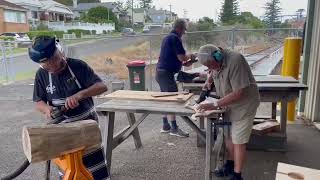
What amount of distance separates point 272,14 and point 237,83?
38.1ft

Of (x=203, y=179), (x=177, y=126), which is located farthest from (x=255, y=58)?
(x=203, y=179)

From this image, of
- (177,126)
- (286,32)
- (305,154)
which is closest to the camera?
(305,154)

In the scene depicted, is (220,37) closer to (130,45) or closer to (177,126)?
(130,45)

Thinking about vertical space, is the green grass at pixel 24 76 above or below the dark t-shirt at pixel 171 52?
below

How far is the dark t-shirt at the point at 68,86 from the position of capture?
2.64 meters

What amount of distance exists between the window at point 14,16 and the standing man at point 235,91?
38.6m

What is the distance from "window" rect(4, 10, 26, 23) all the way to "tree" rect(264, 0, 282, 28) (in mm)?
31668

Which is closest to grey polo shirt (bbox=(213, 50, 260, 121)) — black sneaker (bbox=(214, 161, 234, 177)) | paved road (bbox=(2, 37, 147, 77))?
black sneaker (bbox=(214, 161, 234, 177))

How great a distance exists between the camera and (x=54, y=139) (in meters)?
2.02

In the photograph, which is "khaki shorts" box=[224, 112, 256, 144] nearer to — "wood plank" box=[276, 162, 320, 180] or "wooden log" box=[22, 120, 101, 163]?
"wood plank" box=[276, 162, 320, 180]

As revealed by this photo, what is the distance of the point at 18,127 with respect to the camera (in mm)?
6406

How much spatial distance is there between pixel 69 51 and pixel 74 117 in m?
7.87

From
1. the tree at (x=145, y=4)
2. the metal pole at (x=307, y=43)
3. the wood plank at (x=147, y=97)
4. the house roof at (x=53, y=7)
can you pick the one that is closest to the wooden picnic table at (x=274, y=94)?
the wood plank at (x=147, y=97)

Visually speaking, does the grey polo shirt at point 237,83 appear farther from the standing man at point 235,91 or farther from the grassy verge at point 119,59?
the grassy verge at point 119,59
